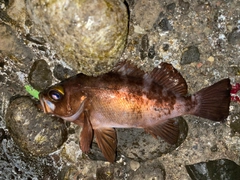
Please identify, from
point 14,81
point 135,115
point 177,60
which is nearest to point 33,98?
point 14,81

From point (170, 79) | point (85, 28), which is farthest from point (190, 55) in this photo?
point (85, 28)

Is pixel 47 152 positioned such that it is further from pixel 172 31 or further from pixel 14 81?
pixel 172 31

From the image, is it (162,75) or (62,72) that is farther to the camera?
(62,72)

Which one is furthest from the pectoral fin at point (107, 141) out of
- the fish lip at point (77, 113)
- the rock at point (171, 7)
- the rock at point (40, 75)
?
the rock at point (171, 7)

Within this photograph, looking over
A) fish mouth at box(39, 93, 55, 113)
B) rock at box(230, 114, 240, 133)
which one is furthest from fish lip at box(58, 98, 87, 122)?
rock at box(230, 114, 240, 133)

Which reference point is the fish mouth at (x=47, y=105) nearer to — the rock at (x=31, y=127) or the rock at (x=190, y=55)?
the rock at (x=31, y=127)

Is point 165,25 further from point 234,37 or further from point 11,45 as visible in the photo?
point 11,45
